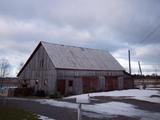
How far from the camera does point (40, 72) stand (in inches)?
1414

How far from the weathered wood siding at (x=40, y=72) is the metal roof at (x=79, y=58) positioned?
1.08 metres

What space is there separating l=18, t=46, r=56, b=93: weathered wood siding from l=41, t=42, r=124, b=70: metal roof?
3.54ft

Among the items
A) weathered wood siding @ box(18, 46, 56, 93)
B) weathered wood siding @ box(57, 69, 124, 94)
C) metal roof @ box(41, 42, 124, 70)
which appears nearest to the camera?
weathered wood siding @ box(18, 46, 56, 93)

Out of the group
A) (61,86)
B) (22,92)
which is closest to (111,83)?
(61,86)

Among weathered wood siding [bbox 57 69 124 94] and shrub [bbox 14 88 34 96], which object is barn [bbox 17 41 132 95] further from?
shrub [bbox 14 88 34 96]

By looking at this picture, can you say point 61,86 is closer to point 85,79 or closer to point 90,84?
point 85,79

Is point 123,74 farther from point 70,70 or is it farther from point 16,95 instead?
point 16,95

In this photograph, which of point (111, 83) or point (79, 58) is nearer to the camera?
point (79, 58)

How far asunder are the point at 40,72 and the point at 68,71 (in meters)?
4.66

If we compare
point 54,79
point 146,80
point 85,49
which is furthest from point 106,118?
point 146,80

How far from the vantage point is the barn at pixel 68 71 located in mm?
33438

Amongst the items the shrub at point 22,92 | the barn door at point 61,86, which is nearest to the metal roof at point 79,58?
the barn door at point 61,86

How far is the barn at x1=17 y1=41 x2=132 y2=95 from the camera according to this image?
33.4m

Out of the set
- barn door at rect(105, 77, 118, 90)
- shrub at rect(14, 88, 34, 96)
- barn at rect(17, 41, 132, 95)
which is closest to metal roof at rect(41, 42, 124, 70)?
barn at rect(17, 41, 132, 95)
